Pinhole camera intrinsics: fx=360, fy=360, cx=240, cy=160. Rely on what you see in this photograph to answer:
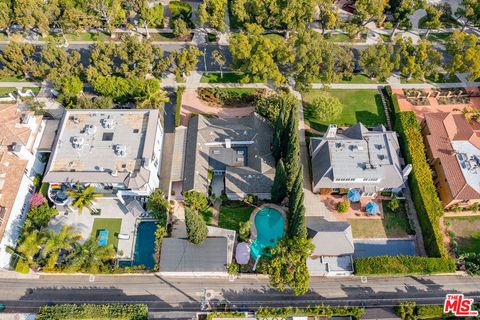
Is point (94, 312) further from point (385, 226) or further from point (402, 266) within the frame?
point (385, 226)

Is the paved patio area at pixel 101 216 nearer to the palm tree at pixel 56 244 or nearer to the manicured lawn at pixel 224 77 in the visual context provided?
the palm tree at pixel 56 244

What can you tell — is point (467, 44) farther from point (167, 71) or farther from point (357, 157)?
point (167, 71)

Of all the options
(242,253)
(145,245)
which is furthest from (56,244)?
(242,253)

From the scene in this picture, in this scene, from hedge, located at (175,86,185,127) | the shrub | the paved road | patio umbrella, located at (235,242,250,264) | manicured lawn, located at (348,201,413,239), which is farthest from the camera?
hedge, located at (175,86,185,127)

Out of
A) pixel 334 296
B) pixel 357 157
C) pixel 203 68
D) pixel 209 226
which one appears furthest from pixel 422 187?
pixel 203 68

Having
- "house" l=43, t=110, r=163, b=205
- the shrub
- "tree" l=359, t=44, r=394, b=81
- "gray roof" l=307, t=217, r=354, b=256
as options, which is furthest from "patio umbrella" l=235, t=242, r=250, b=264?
"tree" l=359, t=44, r=394, b=81

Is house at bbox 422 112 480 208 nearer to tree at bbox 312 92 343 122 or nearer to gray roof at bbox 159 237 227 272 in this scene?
tree at bbox 312 92 343 122

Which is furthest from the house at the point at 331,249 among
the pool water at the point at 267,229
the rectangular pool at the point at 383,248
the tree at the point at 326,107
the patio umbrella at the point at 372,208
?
the tree at the point at 326,107
